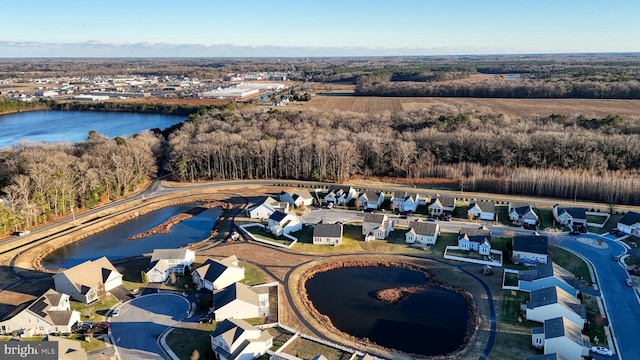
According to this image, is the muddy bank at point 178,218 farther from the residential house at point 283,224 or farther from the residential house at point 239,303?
the residential house at point 239,303

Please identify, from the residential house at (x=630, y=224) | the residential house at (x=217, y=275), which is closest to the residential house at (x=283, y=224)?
the residential house at (x=217, y=275)

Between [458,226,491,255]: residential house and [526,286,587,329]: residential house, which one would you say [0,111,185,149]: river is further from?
[526,286,587,329]: residential house

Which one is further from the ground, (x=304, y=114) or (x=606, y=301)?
(x=304, y=114)

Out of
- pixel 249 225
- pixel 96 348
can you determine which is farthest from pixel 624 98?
pixel 96 348

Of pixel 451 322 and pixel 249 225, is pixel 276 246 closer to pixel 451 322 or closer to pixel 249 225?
pixel 249 225

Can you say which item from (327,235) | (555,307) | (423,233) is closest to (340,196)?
(327,235)

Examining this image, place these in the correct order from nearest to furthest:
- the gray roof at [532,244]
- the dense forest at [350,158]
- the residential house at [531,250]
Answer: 1. the residential house at [531,250]
2. the gray roof at [532,244]
3. the dense forest at [350,158]

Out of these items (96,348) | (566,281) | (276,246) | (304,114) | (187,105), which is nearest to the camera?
(96,348)
